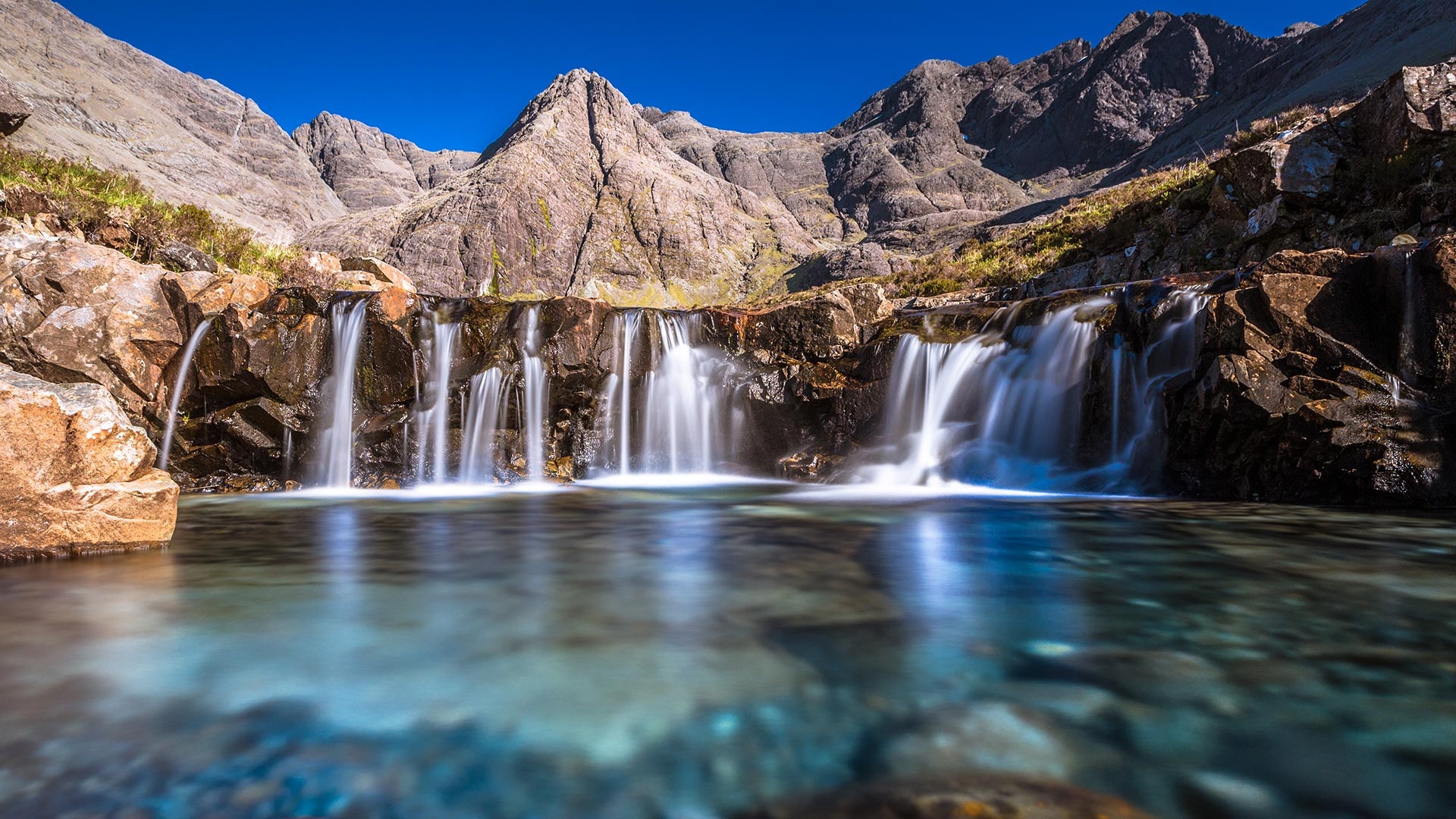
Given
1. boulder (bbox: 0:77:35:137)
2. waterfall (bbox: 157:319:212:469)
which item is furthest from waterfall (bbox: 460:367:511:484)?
boulder (bbox: 0:77:35:137)

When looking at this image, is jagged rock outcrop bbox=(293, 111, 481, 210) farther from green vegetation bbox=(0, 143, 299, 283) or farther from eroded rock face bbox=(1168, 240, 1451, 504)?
eroded rock face bbox=(1168, 240, 1451, 504)

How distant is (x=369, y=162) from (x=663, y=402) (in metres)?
113

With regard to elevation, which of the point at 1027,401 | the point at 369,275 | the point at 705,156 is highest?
the point at 705,156

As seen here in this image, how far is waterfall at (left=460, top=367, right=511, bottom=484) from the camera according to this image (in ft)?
34.9

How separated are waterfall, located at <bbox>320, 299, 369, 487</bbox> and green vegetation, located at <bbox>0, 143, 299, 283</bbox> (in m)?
4.57

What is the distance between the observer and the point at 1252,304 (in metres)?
7.60

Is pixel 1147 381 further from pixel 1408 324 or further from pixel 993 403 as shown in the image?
pixel 1408 324

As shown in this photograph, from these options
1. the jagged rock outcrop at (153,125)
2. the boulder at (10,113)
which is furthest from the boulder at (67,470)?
the jagged rock outcrop at (153,125)

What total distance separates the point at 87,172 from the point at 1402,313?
76.1ft

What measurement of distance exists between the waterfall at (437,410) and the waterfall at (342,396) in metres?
0.99

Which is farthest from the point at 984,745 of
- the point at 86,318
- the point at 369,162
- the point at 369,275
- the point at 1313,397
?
the point at 369,162

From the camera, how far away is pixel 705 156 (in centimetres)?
10125

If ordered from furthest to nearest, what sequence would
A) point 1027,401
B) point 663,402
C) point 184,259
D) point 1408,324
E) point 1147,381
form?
point 663,402
point 184,259
point 1027,401
point 1147,381
point 1408,324

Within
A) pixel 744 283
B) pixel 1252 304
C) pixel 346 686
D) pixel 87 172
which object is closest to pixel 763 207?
pixel 744 283
